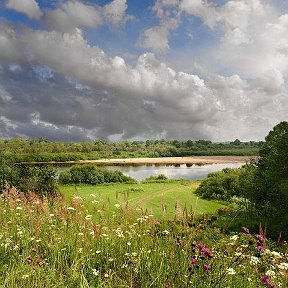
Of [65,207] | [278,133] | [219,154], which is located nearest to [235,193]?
[278,133]

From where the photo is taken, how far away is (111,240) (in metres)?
8.11

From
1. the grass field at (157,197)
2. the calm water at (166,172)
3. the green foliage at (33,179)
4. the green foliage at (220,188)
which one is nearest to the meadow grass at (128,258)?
the green foliage at (33,179)

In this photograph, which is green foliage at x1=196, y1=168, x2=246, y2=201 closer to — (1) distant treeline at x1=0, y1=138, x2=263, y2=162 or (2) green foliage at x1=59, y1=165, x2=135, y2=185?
(2) green foliage at x1=59, y1=165, x2=135, y2=185

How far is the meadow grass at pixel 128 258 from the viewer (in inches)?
238

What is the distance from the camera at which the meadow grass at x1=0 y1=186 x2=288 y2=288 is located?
6.04 meters

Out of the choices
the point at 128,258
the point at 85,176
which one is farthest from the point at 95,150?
the point at 128,258

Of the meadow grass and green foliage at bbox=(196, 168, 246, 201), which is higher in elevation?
the meadow grass

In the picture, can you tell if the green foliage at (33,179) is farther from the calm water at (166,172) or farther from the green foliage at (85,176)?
the calm water at (166,172)

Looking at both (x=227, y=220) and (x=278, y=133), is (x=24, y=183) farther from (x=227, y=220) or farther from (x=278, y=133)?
(x=278, y=133)

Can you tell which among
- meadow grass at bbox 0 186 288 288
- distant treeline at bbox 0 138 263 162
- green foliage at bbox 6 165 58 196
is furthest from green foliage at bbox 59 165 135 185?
distant treeline at bbox 0 138 263 162

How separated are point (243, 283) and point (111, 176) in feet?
168

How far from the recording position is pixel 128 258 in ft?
24.5

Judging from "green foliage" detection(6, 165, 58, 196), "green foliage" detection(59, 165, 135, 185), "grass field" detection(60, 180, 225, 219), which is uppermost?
"green foliage" detection(6, 165, 58, 196)

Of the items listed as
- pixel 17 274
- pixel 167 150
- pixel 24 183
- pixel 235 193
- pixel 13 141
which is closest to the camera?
pixel 17 274
